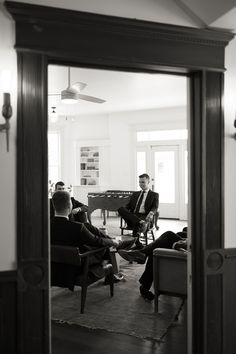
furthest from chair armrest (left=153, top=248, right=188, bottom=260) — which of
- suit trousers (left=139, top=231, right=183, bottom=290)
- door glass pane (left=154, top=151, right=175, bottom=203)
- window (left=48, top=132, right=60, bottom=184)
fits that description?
window (left=48, top=132, right=60, bottom=184)

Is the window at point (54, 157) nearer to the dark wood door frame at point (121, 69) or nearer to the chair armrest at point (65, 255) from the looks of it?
the chair armrest at point (65, 255)

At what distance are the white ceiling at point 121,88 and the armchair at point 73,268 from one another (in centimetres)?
273

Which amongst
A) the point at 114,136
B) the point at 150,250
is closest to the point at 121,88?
the point at 114,136

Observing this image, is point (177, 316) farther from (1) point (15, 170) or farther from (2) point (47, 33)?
(2) point (47, 33)

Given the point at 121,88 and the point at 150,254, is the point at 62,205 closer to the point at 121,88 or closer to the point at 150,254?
the point at 150,254

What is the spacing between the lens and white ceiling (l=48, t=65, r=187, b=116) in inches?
249

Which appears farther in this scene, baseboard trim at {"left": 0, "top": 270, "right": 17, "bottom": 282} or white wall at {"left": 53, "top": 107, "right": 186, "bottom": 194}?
white wall at {"left": 53, "top": 107, "right": 186, "bottom": 194}

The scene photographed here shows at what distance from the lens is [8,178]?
2.12 metres

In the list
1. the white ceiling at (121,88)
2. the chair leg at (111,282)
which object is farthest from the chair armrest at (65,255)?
the white ceiling at (121,88)

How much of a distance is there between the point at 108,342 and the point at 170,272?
86cm

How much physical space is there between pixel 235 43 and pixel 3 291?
7.11 feet

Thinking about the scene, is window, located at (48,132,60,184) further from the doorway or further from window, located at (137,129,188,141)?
window, located at (137,129,188,141)

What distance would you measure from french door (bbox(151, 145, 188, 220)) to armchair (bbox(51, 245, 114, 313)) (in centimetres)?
621

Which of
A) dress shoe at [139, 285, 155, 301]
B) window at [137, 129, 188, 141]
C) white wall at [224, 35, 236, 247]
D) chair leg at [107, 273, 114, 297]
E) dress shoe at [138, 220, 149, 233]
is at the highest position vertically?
window at [137, 129, 188, 141]
